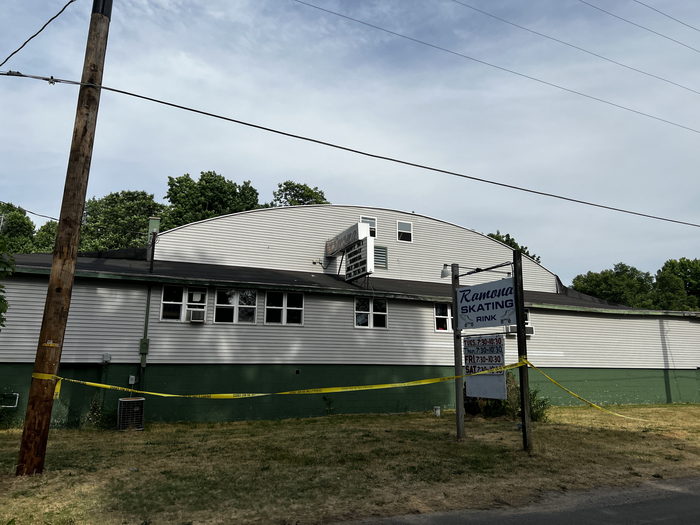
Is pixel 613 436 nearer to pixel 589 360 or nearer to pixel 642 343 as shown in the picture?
pixel 589 360

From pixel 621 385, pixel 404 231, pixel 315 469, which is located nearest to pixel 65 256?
pixel 315 469

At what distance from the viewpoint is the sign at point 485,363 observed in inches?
425

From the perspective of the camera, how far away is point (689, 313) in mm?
23453

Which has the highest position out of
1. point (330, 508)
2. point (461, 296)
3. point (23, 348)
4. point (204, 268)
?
point (204, 268)

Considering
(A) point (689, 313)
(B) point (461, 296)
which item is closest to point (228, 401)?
(B) point (461, 296)

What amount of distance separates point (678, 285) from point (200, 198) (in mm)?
52506

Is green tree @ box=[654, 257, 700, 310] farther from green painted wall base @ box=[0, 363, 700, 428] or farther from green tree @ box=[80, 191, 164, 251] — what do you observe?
green tree @ box=[80, 191, 164, 251]

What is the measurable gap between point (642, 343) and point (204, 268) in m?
20.1

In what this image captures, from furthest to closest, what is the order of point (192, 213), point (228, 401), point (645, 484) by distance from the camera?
point (192, 213) < point (228, 401) < point (645, 484)

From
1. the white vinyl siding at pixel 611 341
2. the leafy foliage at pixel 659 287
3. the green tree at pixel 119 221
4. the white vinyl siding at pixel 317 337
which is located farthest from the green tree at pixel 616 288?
the green tree at pixel 119 221

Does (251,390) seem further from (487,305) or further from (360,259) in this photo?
(487,305)

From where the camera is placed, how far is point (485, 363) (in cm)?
1126

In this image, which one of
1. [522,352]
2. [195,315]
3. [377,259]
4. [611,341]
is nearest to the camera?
[522,352]

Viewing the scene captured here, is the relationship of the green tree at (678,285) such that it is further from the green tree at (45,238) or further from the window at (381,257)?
the green tree at (45,238)
